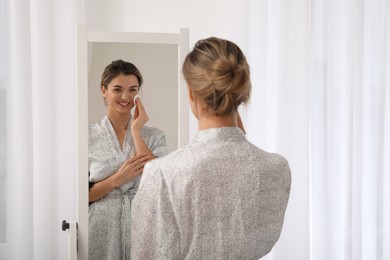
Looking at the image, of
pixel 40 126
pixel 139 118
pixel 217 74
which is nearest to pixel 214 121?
pixel 217 74

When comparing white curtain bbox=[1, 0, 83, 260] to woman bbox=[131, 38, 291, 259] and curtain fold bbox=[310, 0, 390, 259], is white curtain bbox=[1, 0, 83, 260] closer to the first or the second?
curtain fold bbox=[310, 0, 390, 259]

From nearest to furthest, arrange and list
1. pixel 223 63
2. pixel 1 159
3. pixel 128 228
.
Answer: pixel 223 63 → pixel 128 228 → pixel 1 159

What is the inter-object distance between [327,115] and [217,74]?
5.34 ft

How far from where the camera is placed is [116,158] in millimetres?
1839

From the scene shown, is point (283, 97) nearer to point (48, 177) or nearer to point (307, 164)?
point (307, 164)

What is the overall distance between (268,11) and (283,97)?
1.38 feet

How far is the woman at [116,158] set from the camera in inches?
72.2

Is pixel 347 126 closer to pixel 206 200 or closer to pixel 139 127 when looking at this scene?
pixel 139 127

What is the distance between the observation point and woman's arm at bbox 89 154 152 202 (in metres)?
1.83

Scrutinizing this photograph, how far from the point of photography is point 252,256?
135 centimetres

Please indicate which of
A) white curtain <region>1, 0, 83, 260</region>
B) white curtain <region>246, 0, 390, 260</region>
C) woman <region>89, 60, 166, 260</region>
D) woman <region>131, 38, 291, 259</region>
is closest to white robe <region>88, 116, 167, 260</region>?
A: woman <region>89, 60, 166, 260</region>

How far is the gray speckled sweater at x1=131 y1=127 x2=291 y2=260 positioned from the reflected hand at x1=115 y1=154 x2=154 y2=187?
51 cm

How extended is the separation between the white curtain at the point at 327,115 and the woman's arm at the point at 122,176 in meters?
1.06

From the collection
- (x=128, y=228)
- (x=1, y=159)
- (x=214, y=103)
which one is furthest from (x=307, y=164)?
(x=214, y=103)
